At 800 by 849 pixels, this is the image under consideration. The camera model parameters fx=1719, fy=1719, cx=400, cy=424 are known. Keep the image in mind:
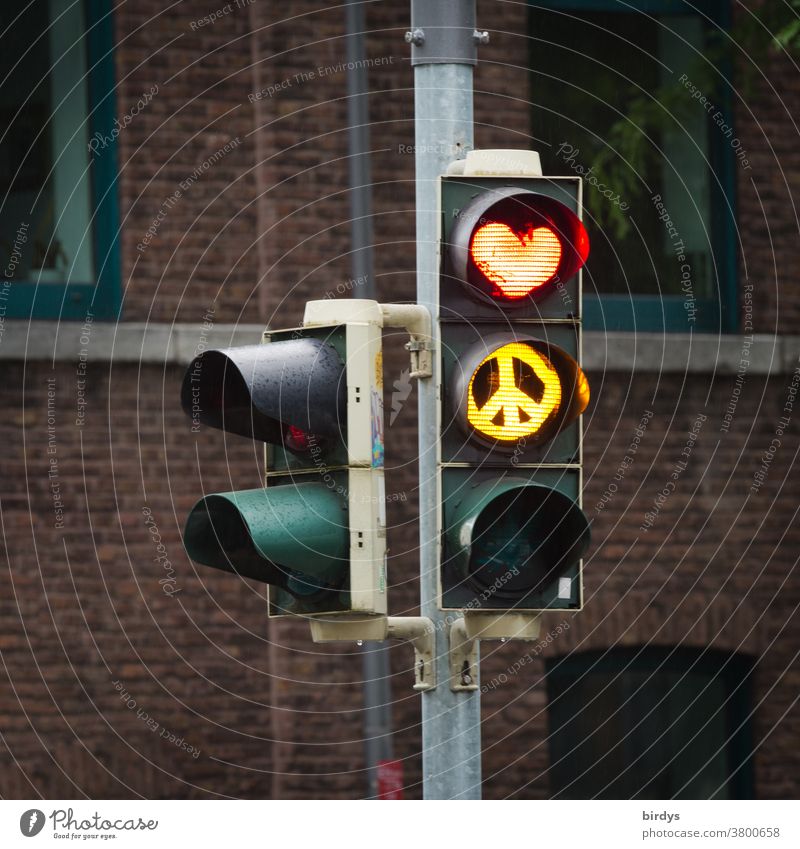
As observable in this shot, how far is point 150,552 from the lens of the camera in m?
9.99

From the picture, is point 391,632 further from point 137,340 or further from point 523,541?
point 137,340

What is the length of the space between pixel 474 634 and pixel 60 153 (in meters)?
6.43

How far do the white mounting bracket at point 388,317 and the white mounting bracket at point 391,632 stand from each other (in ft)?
2.39

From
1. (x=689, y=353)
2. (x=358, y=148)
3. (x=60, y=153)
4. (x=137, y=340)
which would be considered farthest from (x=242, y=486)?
(x=689, y=353)

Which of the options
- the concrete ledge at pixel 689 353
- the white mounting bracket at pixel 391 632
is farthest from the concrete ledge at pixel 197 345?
the white mounting bracket at pixel 391 632

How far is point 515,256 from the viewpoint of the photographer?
4.86 metres

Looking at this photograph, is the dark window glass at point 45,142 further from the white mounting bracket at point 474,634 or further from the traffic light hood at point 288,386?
A: the white mounting bracket at point 474,634

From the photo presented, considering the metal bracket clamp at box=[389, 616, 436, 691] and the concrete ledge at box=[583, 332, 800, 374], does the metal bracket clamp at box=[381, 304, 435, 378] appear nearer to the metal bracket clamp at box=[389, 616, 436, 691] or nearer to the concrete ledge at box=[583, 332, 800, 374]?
the metal bracket clamp at box=[389, 616, 436, 691]

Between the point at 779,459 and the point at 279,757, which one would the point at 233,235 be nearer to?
the point at 279,757

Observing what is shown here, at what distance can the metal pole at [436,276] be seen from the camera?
5008mm

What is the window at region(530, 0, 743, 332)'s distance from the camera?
10.9 meters

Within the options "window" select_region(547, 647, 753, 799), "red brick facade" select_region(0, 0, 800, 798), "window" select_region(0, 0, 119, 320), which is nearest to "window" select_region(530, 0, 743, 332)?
"red brick facade" select_region(0, 0, 800, 798)

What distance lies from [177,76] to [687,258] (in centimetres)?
354
